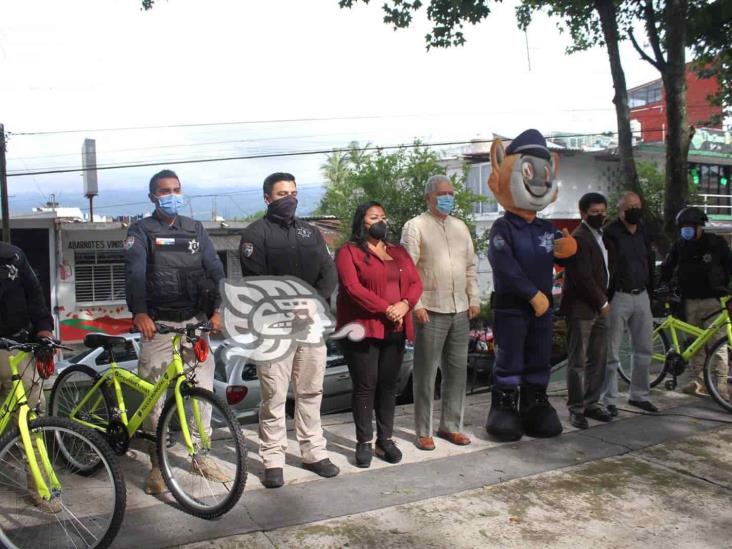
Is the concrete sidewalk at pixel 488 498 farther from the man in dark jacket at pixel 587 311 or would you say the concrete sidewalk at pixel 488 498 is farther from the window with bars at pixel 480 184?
the window with bars at pixel 480 184

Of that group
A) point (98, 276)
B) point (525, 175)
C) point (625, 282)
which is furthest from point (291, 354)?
point (98, 276)

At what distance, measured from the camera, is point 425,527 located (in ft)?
11.2

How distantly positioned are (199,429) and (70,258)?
17870 millimetres

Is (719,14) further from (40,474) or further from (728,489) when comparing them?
(40,474)

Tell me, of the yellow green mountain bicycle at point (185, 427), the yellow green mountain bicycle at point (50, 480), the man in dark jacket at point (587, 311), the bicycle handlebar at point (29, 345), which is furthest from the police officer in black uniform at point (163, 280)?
the man in dark jacket at point (587, 311)

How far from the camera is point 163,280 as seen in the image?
3.89 m

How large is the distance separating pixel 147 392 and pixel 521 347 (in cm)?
265

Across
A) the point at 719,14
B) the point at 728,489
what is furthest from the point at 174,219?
the point at 719,14

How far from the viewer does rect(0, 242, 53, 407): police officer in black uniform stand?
147 inches

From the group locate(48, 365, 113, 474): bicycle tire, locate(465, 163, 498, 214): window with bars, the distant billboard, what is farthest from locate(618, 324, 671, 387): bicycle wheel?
the distant billboard

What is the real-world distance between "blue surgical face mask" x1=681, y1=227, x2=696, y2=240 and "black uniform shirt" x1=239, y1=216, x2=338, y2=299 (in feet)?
12.1

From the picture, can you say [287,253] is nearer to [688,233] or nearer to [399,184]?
[688,233]

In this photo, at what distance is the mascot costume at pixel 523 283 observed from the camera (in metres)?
4.76

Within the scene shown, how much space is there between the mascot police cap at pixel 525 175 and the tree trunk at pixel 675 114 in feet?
18.0
